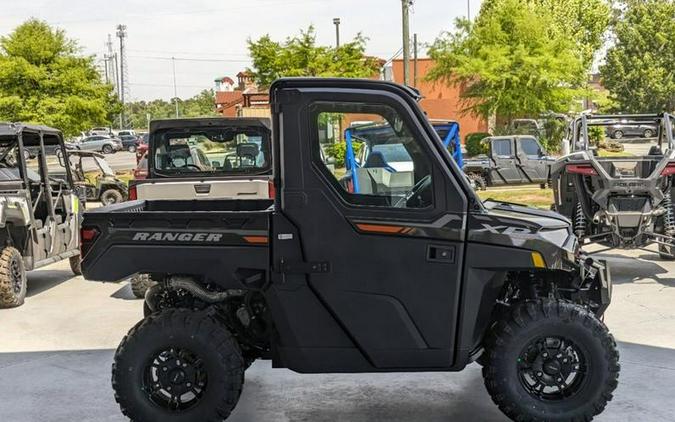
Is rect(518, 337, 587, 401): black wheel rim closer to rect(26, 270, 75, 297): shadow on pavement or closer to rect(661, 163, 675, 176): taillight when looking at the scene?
rect(661, 163, 675, 176): taillight

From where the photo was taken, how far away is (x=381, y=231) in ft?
14.1

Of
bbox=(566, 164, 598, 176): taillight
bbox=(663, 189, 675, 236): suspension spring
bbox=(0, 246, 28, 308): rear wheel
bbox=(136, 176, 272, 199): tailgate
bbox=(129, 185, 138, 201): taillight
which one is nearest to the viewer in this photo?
bbox=(0, 246, 28, 308): rear wheel

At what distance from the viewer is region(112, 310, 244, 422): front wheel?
14.4 ft

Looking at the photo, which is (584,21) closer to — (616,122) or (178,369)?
(616,122)

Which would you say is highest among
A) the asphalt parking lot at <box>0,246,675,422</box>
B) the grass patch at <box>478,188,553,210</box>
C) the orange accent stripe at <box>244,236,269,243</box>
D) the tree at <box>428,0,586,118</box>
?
the tree at <box>428,0,586,118</box>

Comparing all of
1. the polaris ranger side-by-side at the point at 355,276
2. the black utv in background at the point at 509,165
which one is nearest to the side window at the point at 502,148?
the black utv in background at the point at 509,165

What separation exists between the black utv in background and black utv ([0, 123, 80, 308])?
41.6 feet

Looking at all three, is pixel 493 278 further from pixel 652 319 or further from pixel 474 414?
pixel 652 319

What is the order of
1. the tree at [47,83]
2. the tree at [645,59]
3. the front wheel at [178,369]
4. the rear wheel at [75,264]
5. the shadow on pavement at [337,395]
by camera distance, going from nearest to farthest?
the front wheel at [178,369], the shadow on pavement at [337,395], the rear wheel at [75,264], the tree at [47,83], the tree at [645,59]

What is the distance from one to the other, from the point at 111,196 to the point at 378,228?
52.1 ft

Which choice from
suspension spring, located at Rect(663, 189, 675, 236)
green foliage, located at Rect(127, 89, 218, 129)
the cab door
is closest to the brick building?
suspension spring, located at Rect(663, 189, 675, 236)

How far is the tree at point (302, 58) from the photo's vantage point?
2812 centimetres

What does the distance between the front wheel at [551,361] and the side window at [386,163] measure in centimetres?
93

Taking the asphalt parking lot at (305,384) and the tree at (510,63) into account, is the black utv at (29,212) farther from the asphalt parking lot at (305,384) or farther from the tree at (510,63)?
the tree at (510,63)
